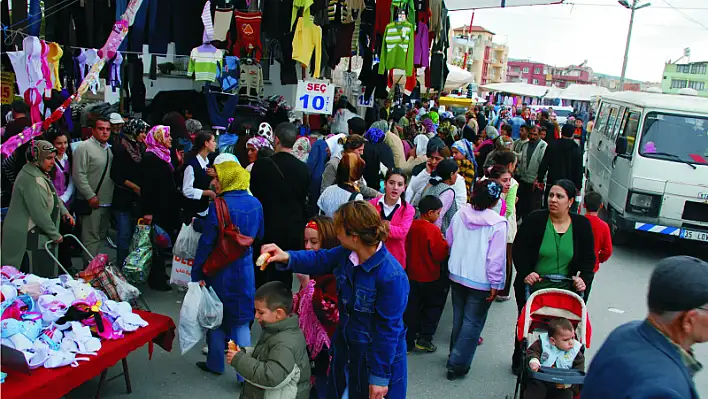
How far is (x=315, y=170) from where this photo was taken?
6922 millimetres

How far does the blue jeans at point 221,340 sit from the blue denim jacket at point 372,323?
59.6 inches

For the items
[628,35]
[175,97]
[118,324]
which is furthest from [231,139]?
[628,35]

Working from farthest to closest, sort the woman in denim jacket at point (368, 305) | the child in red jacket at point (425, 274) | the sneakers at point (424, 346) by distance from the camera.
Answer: the sneakers at point (424, 346) → the child in red jacket at point (425, 274) → the woman in denim jacket at point (368, 305)

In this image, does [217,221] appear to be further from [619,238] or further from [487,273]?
[619,238]

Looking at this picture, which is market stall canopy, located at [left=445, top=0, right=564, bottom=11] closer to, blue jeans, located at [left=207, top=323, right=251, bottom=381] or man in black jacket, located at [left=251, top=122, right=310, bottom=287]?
man in black jacket, located at [left=251, top=122, right=310, bottom=287]

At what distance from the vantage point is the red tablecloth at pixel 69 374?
10.3ft

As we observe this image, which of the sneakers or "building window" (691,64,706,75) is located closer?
the sneakers

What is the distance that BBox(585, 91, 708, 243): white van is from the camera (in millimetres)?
8812

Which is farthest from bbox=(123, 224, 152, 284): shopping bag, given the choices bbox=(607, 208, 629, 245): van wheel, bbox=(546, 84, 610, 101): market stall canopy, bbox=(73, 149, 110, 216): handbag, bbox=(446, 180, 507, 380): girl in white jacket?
bbox=(546, 84, 610, 101): market stall canopy

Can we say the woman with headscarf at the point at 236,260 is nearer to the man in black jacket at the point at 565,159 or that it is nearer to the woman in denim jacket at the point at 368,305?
the woman in denim jacket at the point at 368,305

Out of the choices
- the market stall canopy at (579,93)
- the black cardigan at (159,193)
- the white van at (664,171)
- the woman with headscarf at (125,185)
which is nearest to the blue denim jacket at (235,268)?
the black cardigan at (159,193)

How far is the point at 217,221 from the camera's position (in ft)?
14.2

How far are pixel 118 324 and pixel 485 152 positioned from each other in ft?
26.7

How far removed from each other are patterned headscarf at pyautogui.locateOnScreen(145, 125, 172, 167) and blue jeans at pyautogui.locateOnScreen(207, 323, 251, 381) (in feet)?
7.76
